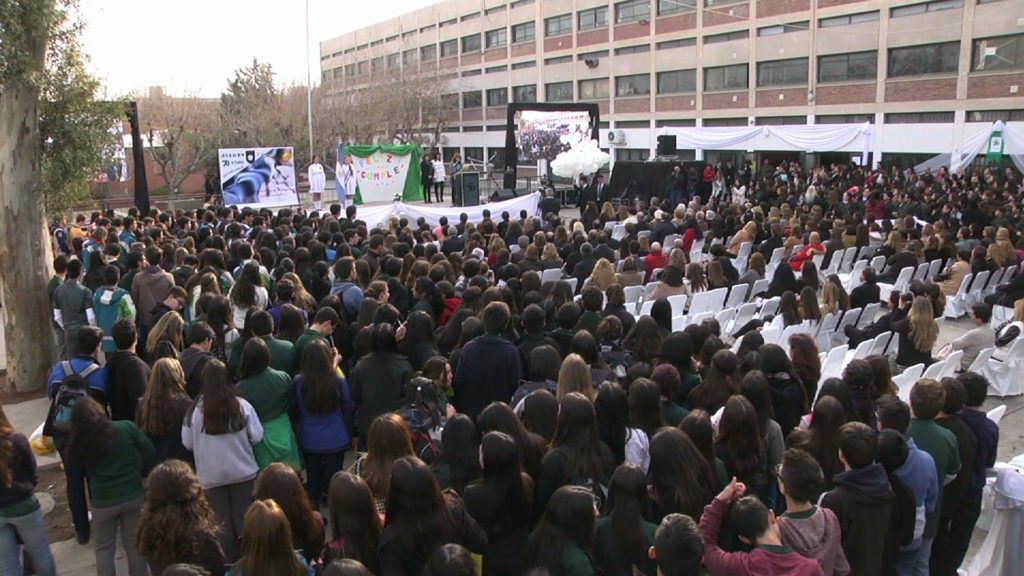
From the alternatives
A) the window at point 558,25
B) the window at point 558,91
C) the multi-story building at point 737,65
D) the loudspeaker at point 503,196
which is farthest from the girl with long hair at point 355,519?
the window at point 558,25

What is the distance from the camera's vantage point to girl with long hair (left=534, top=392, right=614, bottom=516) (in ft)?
12.1

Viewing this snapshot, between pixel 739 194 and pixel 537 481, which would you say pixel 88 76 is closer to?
pixel 537 481

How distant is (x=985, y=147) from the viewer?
73.1 feet

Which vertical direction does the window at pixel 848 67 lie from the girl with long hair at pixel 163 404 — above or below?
above

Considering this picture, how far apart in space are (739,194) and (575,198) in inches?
202

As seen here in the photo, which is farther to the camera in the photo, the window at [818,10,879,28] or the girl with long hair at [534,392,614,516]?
the window at [818,10,879,28]

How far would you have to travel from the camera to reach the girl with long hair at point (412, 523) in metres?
3.07

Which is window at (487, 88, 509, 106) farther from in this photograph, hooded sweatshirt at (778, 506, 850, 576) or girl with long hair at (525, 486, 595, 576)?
girl with long hair at (525, 486, 595, 576)

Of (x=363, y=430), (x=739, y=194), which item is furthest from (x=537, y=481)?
(x=739, y=194)

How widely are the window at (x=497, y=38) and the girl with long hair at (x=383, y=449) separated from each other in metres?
51.1

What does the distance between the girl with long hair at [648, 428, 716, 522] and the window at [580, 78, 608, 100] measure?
1703 inches

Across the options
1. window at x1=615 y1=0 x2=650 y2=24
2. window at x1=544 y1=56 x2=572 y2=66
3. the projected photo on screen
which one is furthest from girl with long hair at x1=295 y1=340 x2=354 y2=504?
window at x1=544 y1=56 x2=572 y2=66

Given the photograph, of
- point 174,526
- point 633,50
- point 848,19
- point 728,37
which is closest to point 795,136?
point 848,19

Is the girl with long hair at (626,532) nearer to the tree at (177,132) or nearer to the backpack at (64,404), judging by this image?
the backpack at (64,404)
